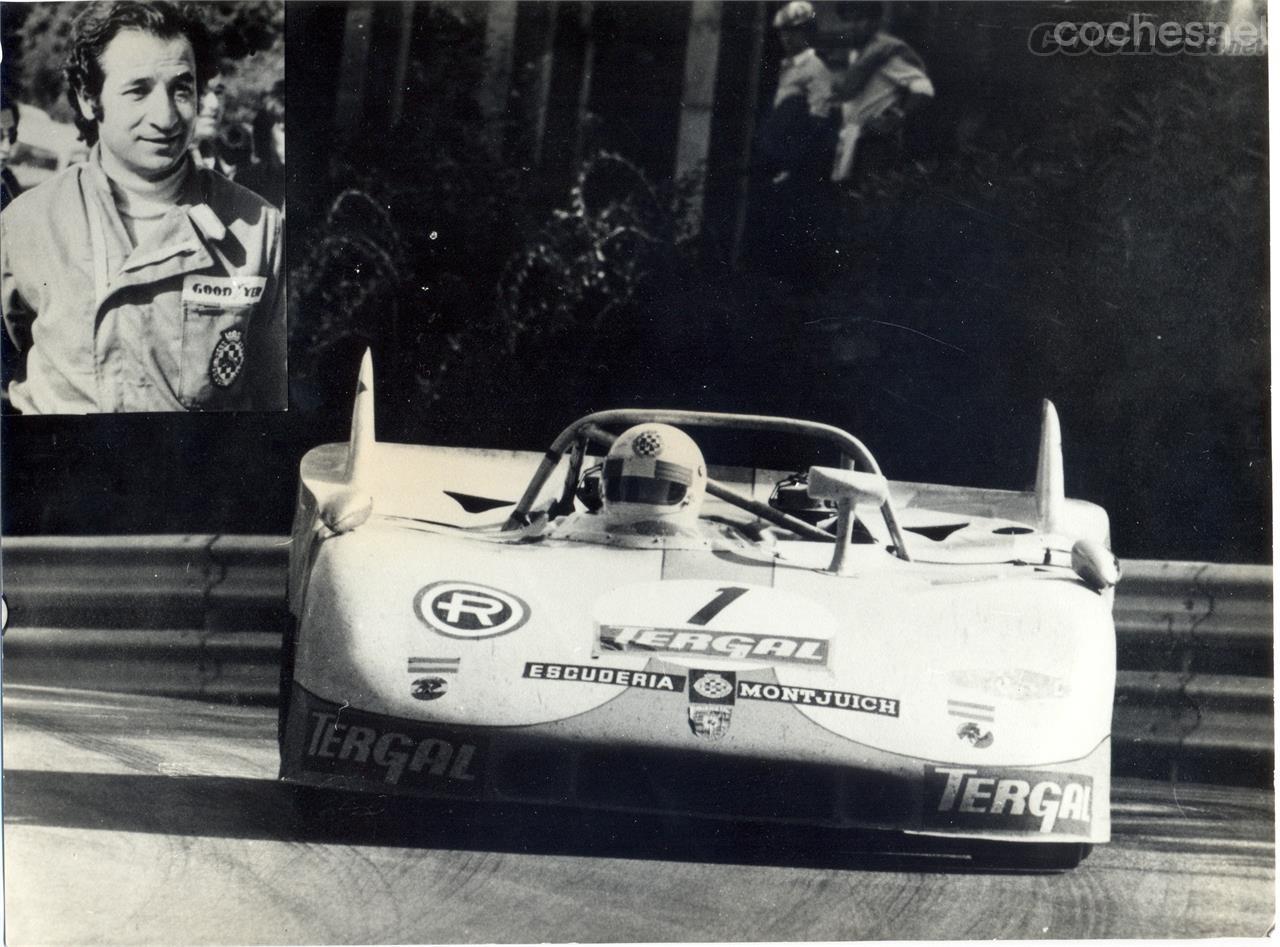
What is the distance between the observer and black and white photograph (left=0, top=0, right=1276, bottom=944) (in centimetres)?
329

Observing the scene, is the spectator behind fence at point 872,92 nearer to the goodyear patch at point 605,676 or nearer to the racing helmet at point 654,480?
the racing helmet at point 654,480

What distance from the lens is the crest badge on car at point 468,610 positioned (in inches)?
119

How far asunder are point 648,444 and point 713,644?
56cm

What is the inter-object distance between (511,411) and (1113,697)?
177 cm

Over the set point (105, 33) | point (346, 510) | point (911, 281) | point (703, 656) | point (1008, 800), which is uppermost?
point (105, 33)

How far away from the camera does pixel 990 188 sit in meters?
3.39

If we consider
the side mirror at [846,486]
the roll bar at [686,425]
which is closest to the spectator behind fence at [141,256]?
the roll bar at [686,425]

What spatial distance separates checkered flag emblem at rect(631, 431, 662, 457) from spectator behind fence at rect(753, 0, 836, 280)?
588 mm

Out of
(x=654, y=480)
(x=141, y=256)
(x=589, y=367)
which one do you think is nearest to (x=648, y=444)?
(x=654, y=480)

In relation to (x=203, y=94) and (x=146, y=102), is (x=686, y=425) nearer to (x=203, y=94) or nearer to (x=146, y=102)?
(x=203, y=94)

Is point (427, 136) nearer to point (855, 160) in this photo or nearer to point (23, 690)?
point (855, 160)

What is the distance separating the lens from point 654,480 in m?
3.23

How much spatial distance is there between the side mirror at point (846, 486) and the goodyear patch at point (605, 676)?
627 millimetres

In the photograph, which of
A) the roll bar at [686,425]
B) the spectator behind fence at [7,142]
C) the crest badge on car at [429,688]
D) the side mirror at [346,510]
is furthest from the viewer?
the spectator behind fence at [7,142]
